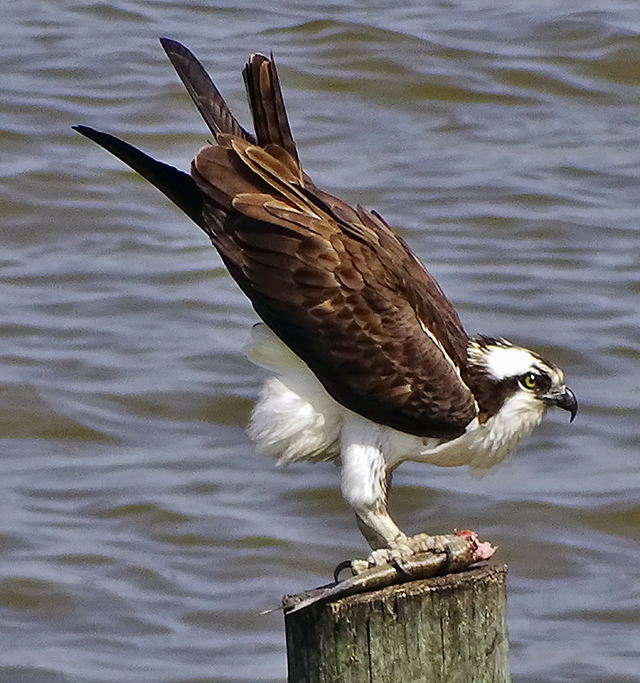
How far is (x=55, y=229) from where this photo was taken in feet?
38.3

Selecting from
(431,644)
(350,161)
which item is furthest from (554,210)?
(431,644)

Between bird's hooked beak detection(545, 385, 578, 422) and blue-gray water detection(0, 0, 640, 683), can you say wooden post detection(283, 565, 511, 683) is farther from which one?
blue-gray water detection(0, 0, 640, 683)

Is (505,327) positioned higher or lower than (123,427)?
higher

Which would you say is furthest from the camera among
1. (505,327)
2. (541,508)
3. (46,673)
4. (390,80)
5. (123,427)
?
(390,80)

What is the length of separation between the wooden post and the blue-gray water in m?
2.92

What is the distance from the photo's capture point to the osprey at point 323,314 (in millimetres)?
5406

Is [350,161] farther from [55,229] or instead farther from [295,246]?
[295,246]

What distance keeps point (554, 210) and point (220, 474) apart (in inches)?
161

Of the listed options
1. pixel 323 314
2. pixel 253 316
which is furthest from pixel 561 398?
pixel 253 316

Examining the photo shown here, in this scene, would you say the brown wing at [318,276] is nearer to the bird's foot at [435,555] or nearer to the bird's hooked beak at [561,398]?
the bird's hooked beak at [561,398]

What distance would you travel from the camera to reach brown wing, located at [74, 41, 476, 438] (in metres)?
5.40

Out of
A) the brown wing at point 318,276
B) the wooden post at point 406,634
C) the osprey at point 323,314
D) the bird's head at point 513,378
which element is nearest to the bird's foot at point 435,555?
the wooden post at point 406,634

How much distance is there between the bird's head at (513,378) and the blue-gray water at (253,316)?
2001 millimetres

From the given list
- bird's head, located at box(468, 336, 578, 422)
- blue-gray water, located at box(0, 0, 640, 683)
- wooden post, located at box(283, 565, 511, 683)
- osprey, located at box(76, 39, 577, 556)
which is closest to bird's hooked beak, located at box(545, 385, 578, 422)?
bird's head, located at box(468, 336, 578, 422)
